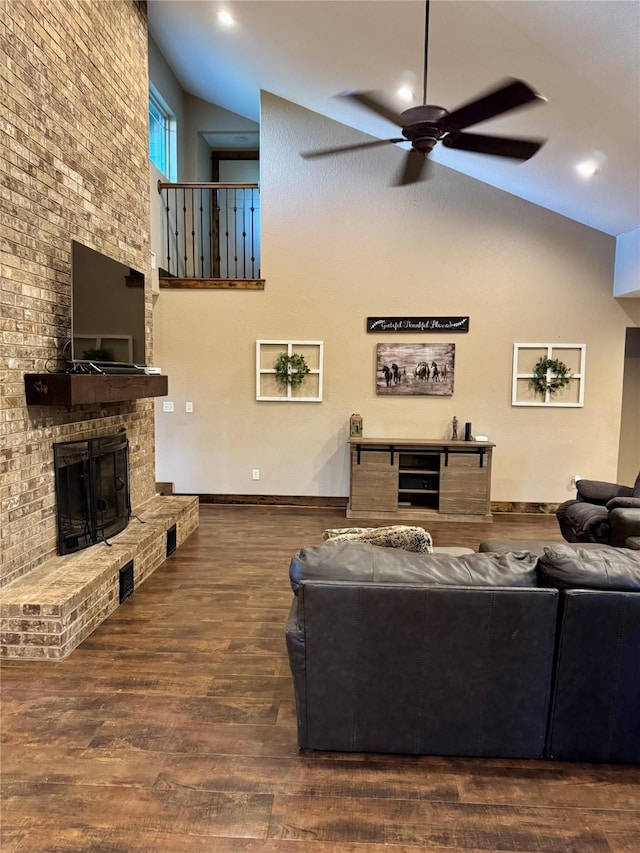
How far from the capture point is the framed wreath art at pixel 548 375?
591 cm

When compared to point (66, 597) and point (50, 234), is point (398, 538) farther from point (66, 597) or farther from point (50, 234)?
point (50, 234)

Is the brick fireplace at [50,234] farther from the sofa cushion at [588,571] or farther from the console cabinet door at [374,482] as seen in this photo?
the sofa cushion at [588,571]

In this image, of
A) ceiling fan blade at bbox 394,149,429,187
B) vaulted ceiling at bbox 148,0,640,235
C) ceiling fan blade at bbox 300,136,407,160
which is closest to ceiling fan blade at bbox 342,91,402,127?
ceiling fan blade at bbox 300,136,407,160

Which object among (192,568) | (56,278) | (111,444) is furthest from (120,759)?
(56,278)

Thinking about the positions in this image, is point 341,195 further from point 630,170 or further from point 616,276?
point 616,276

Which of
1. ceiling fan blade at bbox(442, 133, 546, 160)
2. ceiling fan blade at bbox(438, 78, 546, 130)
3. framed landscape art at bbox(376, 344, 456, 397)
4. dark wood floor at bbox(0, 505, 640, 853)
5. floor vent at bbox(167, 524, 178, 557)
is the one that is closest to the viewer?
dark wood floor at bbox(0, 505, 640, 853)

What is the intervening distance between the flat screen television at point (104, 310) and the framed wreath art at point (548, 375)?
4.17m

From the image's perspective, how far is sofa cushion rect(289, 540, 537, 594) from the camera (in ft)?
6.59

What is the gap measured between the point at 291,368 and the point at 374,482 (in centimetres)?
165

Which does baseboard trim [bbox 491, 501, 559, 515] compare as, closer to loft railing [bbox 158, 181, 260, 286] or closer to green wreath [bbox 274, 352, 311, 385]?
green wreath [bbox 274, 352, 311, 385]

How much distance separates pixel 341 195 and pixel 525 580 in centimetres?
512

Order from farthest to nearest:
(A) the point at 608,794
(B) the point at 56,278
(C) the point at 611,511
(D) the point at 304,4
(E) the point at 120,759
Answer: (D) the point at 304,4
(C) the point at 611,511
(B) the point at 56,278
(E) the point at 120,759
(A) the point at 608,794

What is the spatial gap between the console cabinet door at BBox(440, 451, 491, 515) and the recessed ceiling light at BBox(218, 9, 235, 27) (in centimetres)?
466

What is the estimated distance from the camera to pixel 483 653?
2000 mm
